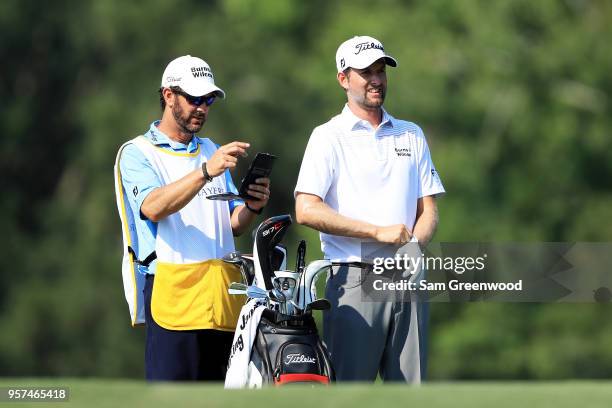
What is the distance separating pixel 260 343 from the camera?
6023mm

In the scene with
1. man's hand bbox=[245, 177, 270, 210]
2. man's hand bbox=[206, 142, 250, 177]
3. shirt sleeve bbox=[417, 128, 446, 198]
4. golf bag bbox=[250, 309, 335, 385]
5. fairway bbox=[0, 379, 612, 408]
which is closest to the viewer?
fairway bbox=[0, 379, 612, 408]

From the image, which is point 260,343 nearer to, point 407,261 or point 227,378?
point 227,378

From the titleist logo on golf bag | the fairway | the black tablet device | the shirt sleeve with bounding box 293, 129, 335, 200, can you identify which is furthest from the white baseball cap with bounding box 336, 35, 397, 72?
the fairway

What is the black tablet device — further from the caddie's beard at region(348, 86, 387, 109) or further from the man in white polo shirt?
the caddie's beard at region(348, 86, 387, 109)

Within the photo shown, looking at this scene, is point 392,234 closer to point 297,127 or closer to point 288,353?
point 288,353

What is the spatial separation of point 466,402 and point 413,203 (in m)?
2.16

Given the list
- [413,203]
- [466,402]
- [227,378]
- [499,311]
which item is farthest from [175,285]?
[499,311]

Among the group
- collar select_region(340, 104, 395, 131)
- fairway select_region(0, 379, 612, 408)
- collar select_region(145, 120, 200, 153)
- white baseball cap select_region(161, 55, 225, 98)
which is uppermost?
white baseball cap select_region(161, 55, 225, 98)

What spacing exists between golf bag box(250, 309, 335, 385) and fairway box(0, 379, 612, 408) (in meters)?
1.19

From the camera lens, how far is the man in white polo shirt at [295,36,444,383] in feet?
21.2

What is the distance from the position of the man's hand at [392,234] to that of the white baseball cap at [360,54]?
73 cm

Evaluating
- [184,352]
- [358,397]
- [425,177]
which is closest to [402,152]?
[425,177]

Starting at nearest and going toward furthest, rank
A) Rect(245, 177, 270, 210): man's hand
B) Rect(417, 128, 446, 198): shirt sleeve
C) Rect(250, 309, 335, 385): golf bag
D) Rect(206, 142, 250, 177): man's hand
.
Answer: Rect(250, 309, 335, 385): golf bag, Rect(206, 142, 250, 177): man's hand, Rect(245, 177, 270, 210): man's hand, Rect(417, 128, 446, 198): shirt sleeve

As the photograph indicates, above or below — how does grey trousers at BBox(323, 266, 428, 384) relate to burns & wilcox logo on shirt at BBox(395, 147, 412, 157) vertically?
below
